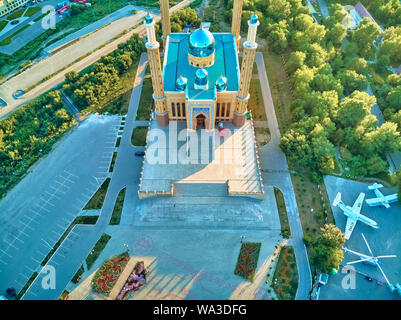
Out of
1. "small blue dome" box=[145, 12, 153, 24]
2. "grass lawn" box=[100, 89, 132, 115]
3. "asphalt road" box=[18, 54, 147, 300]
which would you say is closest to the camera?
"asphalt road" box=[18, 54, 147, 300]

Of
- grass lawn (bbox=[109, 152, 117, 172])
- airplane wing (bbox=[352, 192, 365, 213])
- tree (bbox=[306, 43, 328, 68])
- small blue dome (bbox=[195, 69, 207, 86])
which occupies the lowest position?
airplane wing (bbox=[352, 192, 365, 213])

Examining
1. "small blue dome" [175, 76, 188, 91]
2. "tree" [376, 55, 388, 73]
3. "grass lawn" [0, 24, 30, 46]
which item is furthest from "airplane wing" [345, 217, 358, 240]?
"grass lawn" [0, 24, 30, 46]

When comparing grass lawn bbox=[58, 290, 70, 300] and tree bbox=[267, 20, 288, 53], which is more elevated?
tree bbox=[267, 20, 288, 53]

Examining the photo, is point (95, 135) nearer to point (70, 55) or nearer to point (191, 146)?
point (191, 146)

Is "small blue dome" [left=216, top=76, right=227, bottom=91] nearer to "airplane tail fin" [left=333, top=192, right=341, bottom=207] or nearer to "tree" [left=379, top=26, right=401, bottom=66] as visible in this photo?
"airplane tail fin" [left=333, top=192, right=341, bottom=207]

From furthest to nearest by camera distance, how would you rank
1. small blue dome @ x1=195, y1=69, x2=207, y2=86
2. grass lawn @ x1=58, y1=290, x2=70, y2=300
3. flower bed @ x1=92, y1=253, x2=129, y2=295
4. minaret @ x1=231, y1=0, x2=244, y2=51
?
1. minaret @ x1=231, y1=0, x2=244, y2=51
2. small blue dome @ x1=195, y1=69, x2=207, y2=86
3. flower bed @ x1=92, y1=253, x2=129, y2=295
4. grass lawn @ x1=58, y1=290, x2=70, y2=300

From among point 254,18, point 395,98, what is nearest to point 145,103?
point 254,18

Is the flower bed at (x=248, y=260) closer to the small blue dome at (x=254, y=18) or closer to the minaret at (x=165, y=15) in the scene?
the small blue dome at (x=254, y=18)

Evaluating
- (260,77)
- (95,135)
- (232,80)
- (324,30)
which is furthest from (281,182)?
(324,30)
